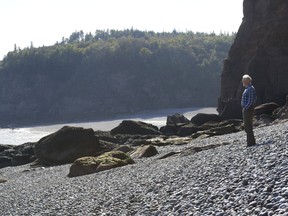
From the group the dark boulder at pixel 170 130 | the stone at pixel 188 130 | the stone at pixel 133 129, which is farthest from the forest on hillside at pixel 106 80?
the stone at pixel 188 130

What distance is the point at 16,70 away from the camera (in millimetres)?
186375

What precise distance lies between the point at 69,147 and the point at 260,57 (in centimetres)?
2437

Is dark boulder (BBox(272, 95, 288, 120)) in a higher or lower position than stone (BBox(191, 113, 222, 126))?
higher

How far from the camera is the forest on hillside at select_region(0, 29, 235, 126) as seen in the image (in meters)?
151

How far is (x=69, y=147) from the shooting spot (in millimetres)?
35938

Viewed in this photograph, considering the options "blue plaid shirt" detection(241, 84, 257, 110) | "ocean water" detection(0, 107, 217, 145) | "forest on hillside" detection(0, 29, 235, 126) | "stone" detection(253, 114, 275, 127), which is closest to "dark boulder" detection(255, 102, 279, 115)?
"stone" detection(253, 114, 275, 127)

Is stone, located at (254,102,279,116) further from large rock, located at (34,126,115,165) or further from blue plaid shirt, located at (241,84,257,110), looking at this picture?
blue plaid shirt, located at (241,84,257,110)

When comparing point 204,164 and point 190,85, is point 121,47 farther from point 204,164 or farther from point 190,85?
point 204,164

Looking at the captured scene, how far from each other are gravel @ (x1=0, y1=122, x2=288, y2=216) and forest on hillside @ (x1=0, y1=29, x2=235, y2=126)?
117885 millimetres

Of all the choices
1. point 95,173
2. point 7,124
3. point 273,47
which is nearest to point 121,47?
point 7,124

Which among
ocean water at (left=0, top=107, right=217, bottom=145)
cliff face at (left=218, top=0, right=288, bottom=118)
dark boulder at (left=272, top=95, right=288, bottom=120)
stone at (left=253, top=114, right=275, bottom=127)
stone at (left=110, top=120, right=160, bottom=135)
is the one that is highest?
cliff face at (left=218, top=0, right=288, bottom=118)

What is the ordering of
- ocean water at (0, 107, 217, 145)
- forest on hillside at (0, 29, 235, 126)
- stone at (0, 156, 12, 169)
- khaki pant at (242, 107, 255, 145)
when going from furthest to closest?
forest on hillside at (0, 29, 235, 126) < ocean water at (0, 107, 217, 145) < stone at (0, 156, 12, 169) < khaki pant at (242, 107, 255, 145)

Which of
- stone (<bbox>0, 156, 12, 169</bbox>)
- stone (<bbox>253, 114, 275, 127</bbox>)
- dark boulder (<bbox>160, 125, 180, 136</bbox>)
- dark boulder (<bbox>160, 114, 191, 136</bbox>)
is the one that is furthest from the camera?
dark boulder (<bbox>160, 114, 191, 136</bbox>)

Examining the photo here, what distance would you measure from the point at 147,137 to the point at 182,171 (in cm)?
2774
